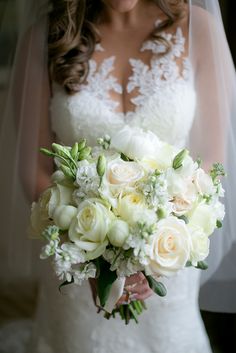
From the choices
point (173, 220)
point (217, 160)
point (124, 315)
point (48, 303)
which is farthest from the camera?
point (48, 303)

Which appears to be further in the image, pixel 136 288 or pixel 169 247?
pixel 136 288

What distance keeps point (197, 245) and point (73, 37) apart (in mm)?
766

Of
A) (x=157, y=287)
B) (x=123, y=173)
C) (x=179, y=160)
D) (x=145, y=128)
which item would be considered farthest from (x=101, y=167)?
(x=145, y=128)

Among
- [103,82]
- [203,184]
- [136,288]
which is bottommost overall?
[136,288]

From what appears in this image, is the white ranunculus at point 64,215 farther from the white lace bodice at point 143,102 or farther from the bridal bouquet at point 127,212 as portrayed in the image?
the white lace bodice at point 143,102

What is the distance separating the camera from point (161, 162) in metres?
0.98

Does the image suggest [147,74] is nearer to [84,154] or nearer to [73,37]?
[73,37]

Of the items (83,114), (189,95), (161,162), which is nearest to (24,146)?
(83,114)

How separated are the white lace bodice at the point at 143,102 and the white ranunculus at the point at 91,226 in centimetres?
49

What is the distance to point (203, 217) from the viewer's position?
0.98 m

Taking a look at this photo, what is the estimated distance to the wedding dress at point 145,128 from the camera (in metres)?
1.38

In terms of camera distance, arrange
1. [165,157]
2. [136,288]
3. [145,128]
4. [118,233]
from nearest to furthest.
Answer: [118,233]
[165,157]
[136,288]
[145,128]

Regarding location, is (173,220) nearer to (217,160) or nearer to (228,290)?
(217,160)

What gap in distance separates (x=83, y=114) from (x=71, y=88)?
0.08m
